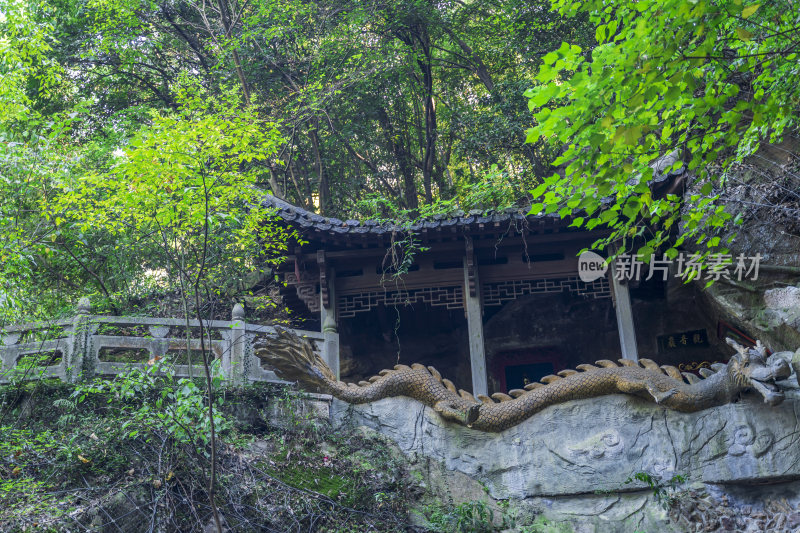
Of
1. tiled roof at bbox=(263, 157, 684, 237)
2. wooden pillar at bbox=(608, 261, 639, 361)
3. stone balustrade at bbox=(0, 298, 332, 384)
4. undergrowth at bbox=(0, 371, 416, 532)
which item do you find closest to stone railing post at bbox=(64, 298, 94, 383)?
stone balustrade at bbox=(0, 298, 332, 384)

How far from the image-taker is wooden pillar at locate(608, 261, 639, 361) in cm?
855

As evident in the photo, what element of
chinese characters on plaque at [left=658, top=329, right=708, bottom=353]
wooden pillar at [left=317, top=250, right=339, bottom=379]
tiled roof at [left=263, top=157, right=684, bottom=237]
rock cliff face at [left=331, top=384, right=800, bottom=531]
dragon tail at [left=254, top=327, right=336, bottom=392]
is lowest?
rock cliff face at [left=331, top=384, right=800, bottom=531]

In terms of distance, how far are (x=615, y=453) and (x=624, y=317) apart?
2.30 metres

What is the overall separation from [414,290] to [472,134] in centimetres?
420

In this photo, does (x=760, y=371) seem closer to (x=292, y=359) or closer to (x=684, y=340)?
(x=684, y=340)

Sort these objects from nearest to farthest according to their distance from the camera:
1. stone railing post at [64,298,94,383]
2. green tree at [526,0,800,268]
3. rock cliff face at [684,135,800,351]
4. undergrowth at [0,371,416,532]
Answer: green tree at [526,0,800,268] < undergrowth at [0,371,416,532] < stone railing post at [64,298,94,383] < rock cliff face at [684,135,800,351]

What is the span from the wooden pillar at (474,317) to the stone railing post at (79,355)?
4.40 meters

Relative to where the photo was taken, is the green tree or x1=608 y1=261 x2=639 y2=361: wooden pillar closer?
the green tree

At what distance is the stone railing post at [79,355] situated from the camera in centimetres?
739

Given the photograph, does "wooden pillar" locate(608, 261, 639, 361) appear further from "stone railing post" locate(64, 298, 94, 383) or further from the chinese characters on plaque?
"stone railing post" locate(64, 298, 94, 383)

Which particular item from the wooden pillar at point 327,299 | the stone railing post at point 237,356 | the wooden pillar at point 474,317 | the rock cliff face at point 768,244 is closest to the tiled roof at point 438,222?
the wooden pillar at point 474,317

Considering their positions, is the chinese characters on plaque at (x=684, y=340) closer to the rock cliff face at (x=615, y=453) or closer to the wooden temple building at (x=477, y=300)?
the wooden temple building at (x=477, y=300)

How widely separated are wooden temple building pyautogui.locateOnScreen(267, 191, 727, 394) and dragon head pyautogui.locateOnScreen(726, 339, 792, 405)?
6.22ft

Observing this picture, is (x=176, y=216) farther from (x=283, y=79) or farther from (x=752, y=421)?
(x=283, y=79)
